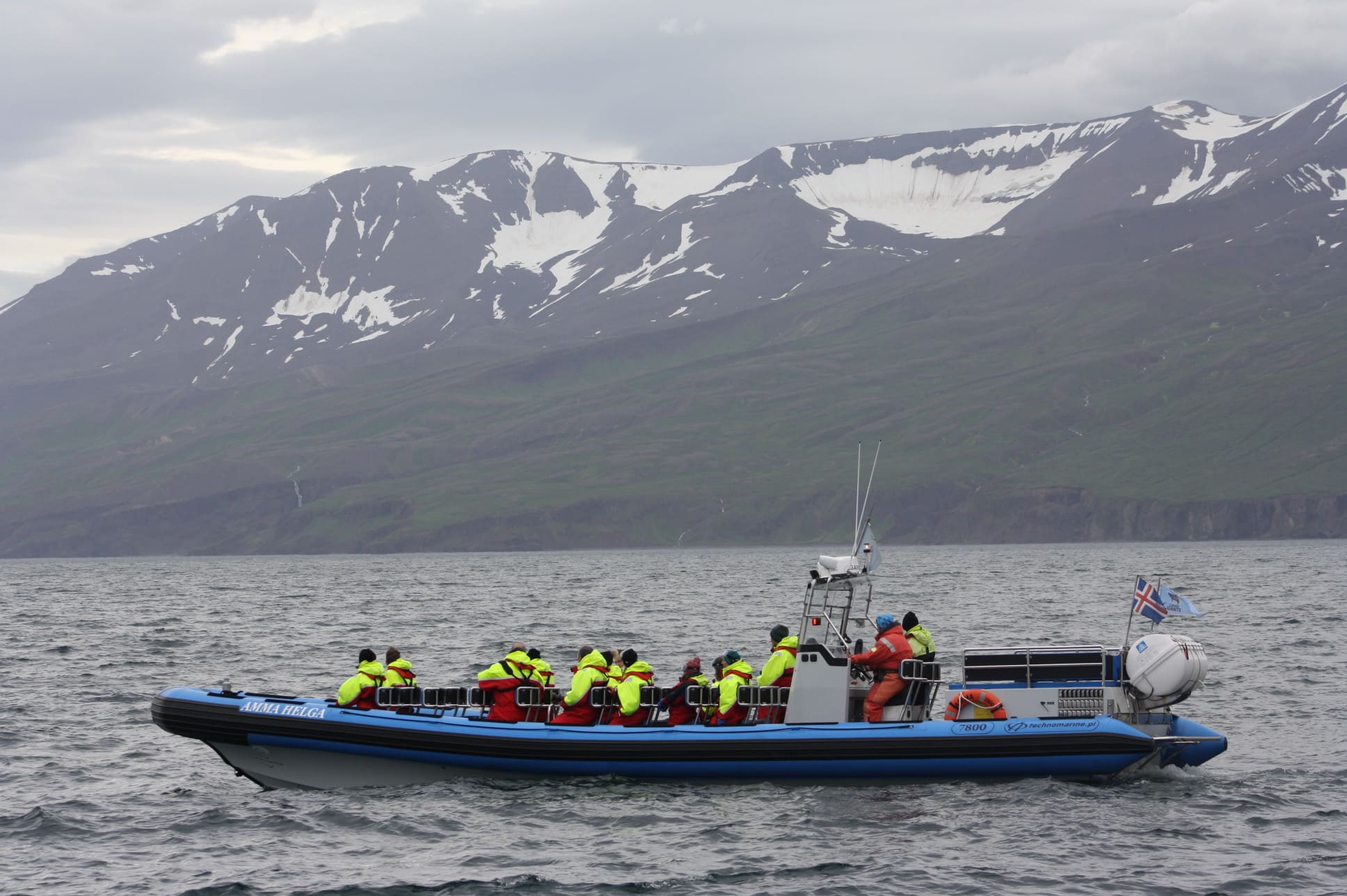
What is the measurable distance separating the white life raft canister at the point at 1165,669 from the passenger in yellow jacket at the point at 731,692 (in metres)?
5.82

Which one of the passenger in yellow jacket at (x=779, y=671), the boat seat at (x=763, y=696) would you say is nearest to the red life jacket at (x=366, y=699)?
the boat seat at (x=763, y=696)

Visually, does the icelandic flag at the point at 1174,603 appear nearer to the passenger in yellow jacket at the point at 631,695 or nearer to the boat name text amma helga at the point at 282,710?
the passenger in yellow jacket at the point at 631,695

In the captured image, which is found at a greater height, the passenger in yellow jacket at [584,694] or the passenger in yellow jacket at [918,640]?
the passenger in yellow jacket at [918,640]

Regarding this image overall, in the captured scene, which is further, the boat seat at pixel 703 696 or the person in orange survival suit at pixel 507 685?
the person in orange survival suit at pixel 507 685

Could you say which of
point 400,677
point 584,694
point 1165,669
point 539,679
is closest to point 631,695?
point 584,694

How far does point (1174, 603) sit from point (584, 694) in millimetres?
9107

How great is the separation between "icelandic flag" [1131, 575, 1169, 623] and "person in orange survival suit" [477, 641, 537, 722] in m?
9.47

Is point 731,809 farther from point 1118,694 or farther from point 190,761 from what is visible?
point 190,761

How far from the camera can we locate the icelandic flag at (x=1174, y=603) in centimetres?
2286

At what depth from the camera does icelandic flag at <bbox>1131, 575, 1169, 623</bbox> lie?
23.0m

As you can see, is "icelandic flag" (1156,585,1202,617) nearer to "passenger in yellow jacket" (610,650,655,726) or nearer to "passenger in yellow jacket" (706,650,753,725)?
"passenger in yellow jacket" (706,650,753,725)

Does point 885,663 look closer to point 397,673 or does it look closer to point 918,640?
point 918,640

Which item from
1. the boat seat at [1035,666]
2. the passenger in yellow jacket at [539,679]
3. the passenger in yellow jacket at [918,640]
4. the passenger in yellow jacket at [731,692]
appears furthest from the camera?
the passenger in yellow jacket at [539,679]

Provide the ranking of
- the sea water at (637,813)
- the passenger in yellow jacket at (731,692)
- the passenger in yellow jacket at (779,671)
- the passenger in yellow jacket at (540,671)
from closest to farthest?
the sea water at (637,813) → the passenger in yellow jacket at (731,692) → the passenger in yellow jacket at (779,671) → the passenger in yellow jacket at (540,671)
